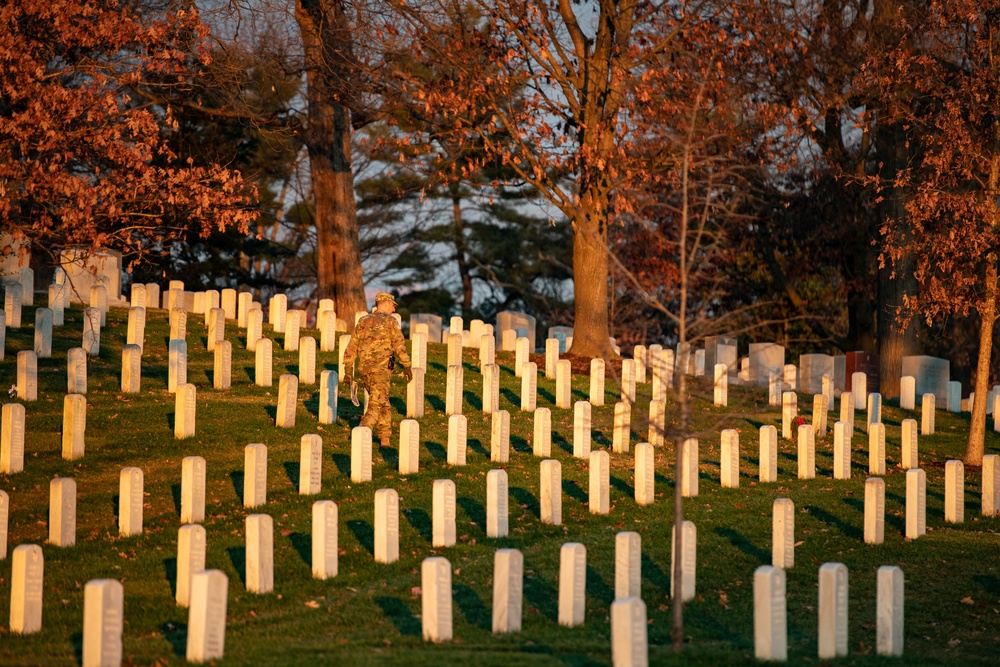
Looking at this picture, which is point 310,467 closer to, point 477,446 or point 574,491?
point 574,491

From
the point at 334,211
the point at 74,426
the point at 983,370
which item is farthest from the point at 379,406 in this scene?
the point at 334,211

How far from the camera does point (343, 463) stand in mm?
12539

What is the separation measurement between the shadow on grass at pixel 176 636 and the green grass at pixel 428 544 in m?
0.02

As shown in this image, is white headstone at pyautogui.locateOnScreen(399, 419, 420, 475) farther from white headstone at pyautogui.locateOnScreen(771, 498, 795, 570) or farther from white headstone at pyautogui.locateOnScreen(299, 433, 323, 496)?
white headstone at pyautogui.locateOnScreen(771, 498, 795, 570)

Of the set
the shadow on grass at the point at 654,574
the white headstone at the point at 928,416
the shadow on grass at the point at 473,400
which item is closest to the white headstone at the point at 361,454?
the shadow on grass at the point at 654,574

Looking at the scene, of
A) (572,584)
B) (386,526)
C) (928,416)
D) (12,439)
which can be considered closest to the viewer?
(572,584)

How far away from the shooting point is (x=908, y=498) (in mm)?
11234

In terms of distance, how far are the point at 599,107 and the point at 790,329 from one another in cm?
1115

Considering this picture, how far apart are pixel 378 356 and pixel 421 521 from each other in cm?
280

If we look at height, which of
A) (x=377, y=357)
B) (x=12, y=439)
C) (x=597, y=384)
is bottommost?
(x=12, y=439)

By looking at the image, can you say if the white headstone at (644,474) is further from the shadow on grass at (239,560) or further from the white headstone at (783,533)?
the shadow on grass at (239,560)

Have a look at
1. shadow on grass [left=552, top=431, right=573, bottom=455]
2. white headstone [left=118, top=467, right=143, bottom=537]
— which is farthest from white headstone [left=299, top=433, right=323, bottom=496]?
shadow on grass [left=552, top=431, right=573, bottom=455]

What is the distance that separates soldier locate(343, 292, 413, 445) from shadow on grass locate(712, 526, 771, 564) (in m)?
4.12

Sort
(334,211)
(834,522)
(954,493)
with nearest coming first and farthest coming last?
(834,522) → (954,493) → (334,211)
